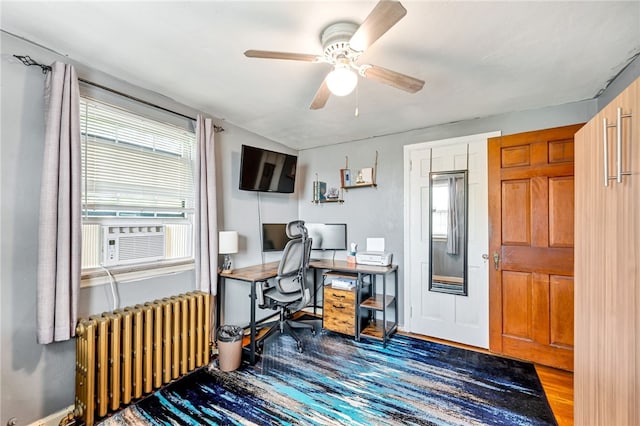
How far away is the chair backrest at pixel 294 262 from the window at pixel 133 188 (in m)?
0.89

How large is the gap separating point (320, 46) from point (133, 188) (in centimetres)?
179

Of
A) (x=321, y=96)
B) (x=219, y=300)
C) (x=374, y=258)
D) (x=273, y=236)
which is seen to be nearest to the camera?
(x=321, y=96)

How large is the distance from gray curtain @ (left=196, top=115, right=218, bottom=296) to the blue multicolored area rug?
81cm

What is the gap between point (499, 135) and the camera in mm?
2822

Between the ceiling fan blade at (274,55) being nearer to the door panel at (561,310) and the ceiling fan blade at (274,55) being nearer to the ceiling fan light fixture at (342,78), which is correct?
the ceiling fan light fixture at (342,78)

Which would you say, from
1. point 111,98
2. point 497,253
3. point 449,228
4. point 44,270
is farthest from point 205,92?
point 497,253

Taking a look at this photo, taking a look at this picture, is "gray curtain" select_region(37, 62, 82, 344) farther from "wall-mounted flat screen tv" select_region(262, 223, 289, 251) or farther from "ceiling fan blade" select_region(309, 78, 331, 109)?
"wall-mounted flat screen tv" select_region(262, 223, 289, 251)

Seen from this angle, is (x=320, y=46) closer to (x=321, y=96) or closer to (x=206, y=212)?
(x=321, y=96)

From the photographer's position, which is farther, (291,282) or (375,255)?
(375,255)

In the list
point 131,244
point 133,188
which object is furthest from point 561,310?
point 133,188

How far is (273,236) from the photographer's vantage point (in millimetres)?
3510

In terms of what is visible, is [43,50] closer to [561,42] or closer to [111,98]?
[111,98]

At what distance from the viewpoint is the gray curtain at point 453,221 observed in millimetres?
3047

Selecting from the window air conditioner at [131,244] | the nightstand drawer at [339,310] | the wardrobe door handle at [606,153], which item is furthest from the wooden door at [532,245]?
the window air conditioner at [131,244]
